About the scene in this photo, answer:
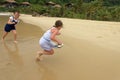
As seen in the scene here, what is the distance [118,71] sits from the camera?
22.5 ft

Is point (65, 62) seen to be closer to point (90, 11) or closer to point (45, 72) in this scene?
point (45, 72)

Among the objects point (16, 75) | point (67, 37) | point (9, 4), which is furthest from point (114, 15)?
point (9, 4)

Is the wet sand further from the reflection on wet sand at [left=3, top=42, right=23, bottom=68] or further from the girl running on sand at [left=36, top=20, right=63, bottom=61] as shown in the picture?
the girl running on sand at [left=36, top=20, right=63, bottom=61]

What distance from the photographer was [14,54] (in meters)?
8.73

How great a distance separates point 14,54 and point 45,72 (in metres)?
2.13

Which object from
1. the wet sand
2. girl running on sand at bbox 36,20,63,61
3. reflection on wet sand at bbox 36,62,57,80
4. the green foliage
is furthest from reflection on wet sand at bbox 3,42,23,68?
the green foliage

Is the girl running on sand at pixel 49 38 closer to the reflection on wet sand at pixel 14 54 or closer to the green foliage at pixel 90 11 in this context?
the reflection on wet sand at pixel 14 54

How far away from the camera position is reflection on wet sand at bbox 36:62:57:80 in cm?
658

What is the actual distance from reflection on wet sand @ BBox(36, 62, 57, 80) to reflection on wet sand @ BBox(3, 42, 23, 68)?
0.63m

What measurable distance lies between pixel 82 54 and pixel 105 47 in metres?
1.15

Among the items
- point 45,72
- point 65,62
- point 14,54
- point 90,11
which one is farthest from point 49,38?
point 90,11

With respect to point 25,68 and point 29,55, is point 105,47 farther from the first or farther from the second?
point 25,68

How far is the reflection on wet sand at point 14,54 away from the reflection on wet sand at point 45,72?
63 cm

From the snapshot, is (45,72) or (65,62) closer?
(45,72)
